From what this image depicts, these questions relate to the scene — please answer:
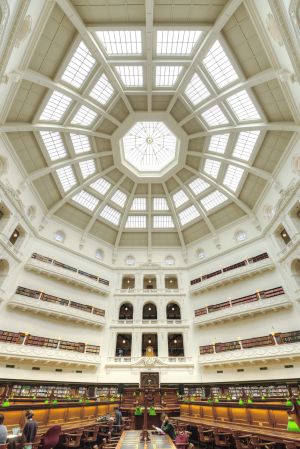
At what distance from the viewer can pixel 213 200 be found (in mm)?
28000

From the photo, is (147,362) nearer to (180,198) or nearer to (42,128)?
(180,198)

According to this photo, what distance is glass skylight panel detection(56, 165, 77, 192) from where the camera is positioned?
24566mm

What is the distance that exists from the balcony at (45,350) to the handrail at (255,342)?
10.9 meters

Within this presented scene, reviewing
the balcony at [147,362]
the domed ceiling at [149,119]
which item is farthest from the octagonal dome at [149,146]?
the balcony at [147,362]

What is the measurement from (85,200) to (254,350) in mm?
22395

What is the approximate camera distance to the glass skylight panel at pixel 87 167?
25531mm

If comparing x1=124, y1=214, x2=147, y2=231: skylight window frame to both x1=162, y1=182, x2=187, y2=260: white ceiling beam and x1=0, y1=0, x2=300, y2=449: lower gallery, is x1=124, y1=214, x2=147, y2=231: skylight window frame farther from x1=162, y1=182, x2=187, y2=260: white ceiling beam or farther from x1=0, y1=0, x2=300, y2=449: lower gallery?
x1=162, y1=182, x2=187, y2=260: white ceiling beam

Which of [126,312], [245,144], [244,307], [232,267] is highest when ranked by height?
[245,144]

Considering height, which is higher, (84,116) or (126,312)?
(84,116)

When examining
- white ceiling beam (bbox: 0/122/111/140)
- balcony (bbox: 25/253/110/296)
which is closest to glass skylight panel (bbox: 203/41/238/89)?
white ceiling beam (bbox: 0/122/111/140)

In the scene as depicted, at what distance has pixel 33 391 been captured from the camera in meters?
19.2

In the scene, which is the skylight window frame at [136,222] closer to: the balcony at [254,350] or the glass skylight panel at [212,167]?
the glass skylight panel at [212,167]

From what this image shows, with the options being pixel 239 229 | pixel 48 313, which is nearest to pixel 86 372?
pixel 48 313

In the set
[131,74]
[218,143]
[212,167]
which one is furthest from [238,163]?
[131,74]
